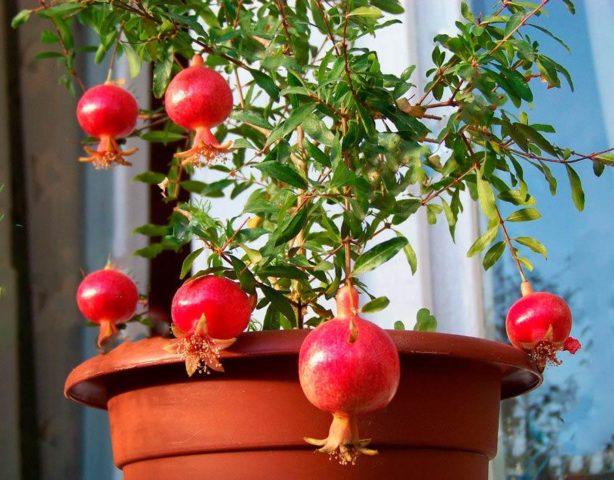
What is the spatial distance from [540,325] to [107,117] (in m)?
0.57

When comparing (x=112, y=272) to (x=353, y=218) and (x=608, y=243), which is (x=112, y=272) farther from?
(x=608, y=243)

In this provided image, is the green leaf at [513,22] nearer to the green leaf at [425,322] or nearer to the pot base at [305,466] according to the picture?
the green leaf at [425,322]

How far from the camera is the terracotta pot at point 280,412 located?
0.84 meters

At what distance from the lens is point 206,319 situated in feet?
2.66

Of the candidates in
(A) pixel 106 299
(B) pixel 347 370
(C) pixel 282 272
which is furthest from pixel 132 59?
(B) pixel 347 370

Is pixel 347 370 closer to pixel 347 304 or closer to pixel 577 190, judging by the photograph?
pixel 347 304

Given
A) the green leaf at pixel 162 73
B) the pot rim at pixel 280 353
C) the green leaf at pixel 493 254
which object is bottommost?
the pot rim at pixel 280 353

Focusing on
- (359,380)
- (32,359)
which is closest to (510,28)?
(359,380)

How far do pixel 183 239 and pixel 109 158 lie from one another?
0.27m

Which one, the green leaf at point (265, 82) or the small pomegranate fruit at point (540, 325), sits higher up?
the green leaf at point (265, 82)

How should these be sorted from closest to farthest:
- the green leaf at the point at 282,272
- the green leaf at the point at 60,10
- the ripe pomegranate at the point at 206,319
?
the ripe pomegranate at the point at 206,319 < the green leaf at the point at 282,272 < the green leaf at the point at 60,10

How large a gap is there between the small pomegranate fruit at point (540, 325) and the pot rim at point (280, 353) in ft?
0.05

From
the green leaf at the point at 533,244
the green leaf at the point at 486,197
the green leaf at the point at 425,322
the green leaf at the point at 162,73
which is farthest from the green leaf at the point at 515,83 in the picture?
the green leaf at the point at 162,73

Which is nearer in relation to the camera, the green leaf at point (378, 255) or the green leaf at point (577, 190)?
the green leaf at point (378, 255)
